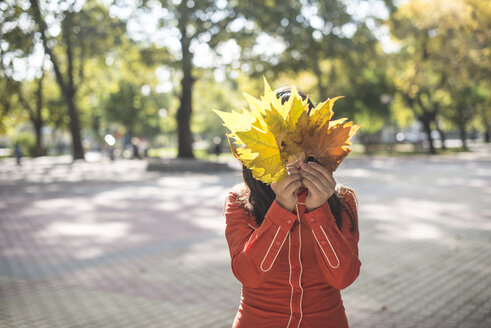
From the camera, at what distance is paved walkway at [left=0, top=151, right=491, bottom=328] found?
468 cm

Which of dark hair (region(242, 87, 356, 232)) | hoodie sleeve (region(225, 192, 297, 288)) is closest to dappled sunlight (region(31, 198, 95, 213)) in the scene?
dark hair (region(242, 87, 356, 232))

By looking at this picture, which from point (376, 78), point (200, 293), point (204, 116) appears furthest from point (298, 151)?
point (204, 116)

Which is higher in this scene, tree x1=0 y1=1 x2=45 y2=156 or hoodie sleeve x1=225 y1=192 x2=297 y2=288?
tree x1=0 y1=1 x2=45 y2=156

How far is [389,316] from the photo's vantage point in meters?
4.57

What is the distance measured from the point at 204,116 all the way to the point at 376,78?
81.1ft

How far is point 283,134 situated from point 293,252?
53cm

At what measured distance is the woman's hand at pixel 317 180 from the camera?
1.55m

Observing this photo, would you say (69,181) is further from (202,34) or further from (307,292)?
(307,292)

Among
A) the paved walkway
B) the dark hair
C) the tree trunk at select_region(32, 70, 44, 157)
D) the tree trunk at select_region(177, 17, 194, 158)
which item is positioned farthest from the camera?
the tree trunk at select_region(32, 70, 44, 157)

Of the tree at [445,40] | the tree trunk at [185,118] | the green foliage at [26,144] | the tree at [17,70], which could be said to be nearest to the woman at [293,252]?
the tree at [17,70]

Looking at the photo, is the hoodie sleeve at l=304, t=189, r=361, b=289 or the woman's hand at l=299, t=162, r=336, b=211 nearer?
the woman's hand at l=299, t=162, r=336, b=211

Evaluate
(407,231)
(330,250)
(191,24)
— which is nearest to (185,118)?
(191,24)

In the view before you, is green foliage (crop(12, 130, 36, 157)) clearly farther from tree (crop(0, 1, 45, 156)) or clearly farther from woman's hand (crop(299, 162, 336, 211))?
woman's hand (crop(299, 162, 336, 211))

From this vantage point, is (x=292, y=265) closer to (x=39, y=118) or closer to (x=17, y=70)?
(x=17, y=70)
